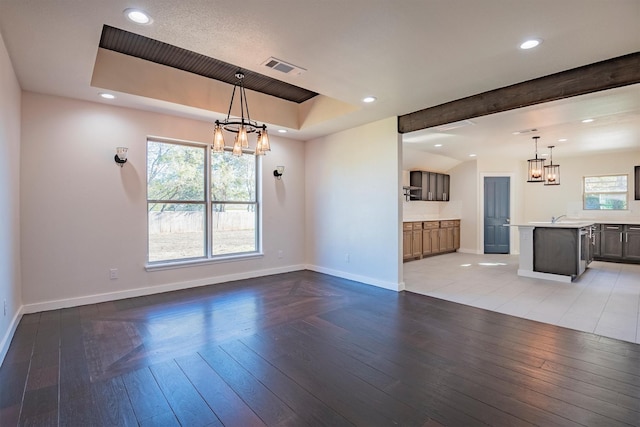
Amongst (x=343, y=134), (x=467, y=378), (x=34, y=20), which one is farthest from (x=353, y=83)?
(x=467, y=378)

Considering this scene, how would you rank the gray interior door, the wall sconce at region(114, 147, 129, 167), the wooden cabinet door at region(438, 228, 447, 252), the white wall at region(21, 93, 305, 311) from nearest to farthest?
the white wall at region(21, 93, 305, 311) → the wall sconce at region(114, 147, 129, 167) → the wooden cabinet door at region(438, 228, 447, 252) → the gray interior door

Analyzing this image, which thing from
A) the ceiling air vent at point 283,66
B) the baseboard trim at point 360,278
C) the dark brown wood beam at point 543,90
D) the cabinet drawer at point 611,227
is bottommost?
the baseboard trim at point 360,278

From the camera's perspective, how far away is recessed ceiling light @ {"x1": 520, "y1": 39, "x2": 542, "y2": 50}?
2588mm

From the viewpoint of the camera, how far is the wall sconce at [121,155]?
415cm

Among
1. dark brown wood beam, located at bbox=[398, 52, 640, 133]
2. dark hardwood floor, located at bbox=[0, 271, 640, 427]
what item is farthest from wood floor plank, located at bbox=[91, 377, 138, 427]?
dark brown wood beam, located at bbox=[398, 52, 640, 133]

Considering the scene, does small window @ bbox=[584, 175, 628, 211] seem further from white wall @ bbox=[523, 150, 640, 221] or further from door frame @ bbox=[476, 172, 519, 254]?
door frame @ bbox=[476, 172, 519, 254]

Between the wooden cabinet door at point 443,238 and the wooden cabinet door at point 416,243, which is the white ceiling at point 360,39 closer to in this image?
the wooden cabinet door at point 416,243

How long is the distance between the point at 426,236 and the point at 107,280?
663 cm

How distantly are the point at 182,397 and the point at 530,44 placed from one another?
3747 millimetres

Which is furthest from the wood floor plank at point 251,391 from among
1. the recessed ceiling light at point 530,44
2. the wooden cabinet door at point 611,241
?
the wooden cabinet door at point 611,241

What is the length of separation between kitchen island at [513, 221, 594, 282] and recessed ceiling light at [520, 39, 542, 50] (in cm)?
380

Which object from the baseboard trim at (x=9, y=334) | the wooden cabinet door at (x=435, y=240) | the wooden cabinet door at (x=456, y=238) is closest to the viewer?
the baseboard trim at (x=9, y=334)

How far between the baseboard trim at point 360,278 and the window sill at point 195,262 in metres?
1.12

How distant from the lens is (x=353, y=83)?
349 cm
